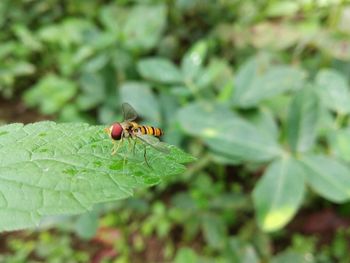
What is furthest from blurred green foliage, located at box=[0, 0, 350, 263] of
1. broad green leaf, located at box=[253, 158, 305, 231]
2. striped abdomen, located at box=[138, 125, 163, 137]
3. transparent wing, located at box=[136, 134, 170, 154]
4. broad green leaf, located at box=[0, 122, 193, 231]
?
broad green leaf, located at box=[0, 122, 193, 231]

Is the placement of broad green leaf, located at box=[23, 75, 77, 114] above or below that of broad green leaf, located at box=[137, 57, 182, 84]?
below

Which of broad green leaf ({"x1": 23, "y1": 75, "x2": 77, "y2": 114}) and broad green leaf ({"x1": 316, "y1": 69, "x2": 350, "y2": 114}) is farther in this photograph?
broad green leaf ({"x1": 23, "y1": 75, "x2": 77, "y2": 114})

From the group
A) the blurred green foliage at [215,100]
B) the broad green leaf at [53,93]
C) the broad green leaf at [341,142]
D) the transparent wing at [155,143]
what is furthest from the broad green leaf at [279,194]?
the broad green leaf at [53,93]

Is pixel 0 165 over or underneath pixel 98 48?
over

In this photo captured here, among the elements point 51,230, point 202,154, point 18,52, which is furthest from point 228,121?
point 18,52

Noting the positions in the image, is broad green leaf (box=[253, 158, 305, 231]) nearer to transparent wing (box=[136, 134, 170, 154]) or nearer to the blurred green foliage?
the blurred green foliage

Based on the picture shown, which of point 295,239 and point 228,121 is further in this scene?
point 295,239

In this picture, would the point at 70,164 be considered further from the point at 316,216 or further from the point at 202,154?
the point at 316,216

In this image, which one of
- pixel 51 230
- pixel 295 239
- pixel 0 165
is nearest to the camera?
pixel 0 165
